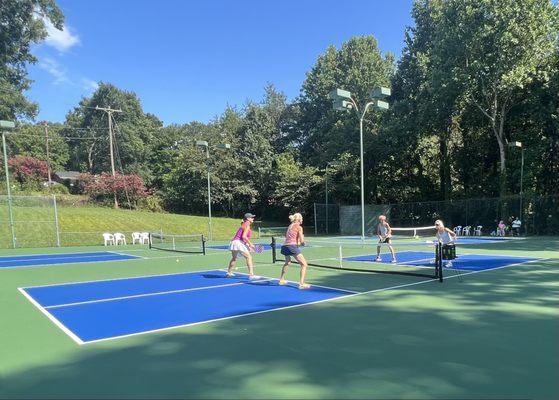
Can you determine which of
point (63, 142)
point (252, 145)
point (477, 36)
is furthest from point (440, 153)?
point (63, 142)

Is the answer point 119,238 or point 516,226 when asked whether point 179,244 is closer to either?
point 119,238

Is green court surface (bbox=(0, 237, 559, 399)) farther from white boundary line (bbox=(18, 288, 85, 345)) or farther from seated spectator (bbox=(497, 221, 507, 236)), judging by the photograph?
seated spectator (bbox=(497, 221, 507, 236))

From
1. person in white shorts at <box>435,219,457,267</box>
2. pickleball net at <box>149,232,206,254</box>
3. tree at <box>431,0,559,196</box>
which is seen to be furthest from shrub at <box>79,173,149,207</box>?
person in white shorts at <box>435,219,457,267</box>

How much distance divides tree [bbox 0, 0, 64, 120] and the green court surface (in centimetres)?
4414

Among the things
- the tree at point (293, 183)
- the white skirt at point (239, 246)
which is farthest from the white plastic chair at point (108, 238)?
the white skirt at point (239, 246)

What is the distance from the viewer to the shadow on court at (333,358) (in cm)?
426

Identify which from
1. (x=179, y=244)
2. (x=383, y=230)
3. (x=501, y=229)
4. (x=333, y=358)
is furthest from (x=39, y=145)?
(x=333, y=358)

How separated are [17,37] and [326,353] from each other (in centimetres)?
5116

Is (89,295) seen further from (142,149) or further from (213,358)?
(142,149)

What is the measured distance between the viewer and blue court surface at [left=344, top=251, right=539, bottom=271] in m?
13.1

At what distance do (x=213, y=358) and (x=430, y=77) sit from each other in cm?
3152

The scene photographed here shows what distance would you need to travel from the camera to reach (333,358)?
5.14 m

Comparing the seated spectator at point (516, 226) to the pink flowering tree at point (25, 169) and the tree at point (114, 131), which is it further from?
the pink flowering tree at point (25, 169)

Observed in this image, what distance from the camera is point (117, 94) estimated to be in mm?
66812
